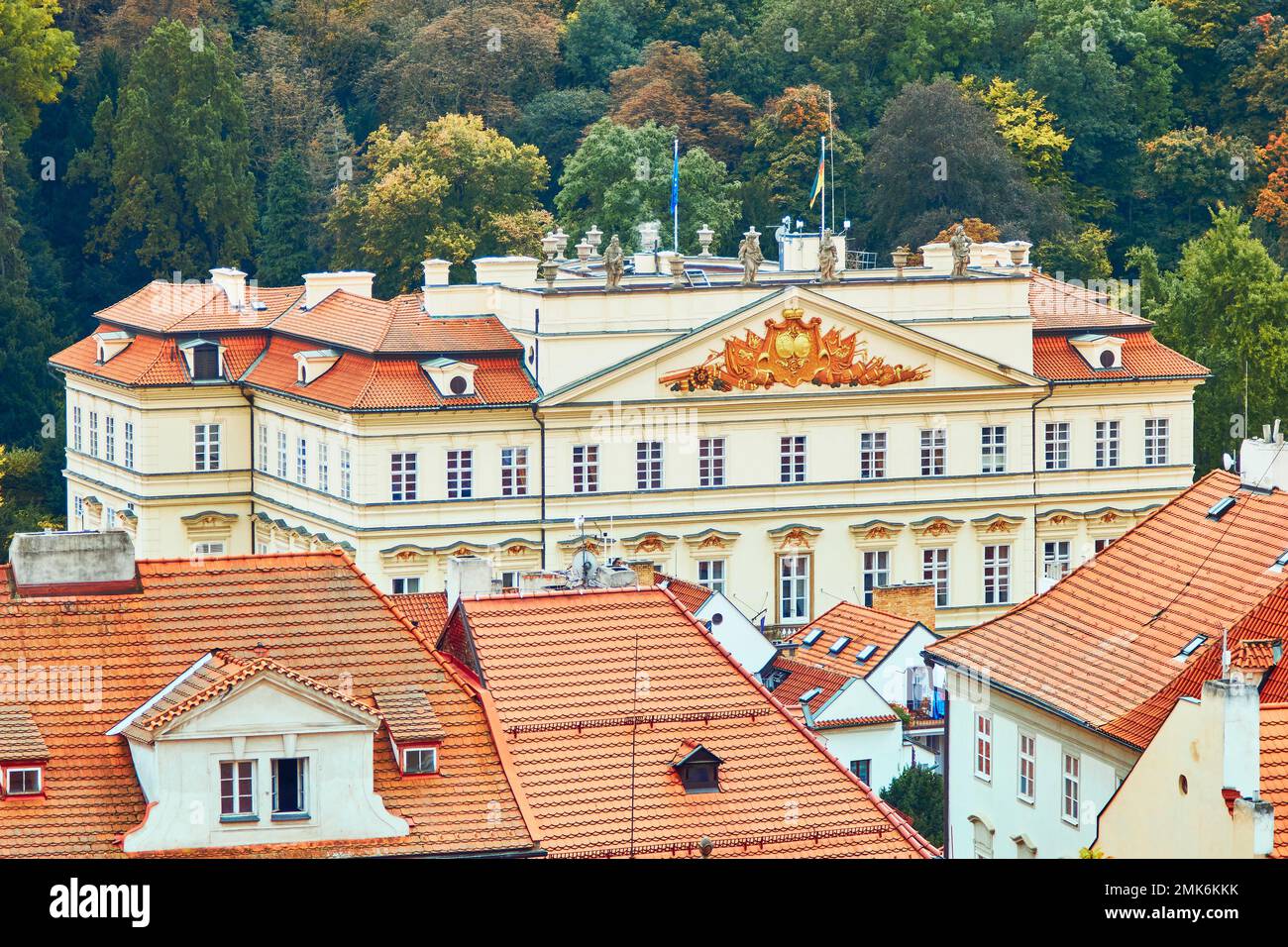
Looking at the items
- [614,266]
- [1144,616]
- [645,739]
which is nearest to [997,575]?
[614,266]

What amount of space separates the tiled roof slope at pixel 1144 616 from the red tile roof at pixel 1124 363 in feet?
135

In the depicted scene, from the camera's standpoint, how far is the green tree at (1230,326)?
91750 millimetres

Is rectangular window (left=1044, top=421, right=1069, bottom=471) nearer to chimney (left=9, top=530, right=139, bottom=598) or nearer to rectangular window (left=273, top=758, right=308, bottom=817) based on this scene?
chimney (left=9, top=530, right=139, bottom=598)

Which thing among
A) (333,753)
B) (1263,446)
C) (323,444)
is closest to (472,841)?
(333,753)

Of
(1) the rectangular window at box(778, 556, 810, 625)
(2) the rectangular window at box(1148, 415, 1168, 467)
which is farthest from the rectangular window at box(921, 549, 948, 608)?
(2) the rectangular window at box(1148, 415, 1168, 467)

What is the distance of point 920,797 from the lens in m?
46.7

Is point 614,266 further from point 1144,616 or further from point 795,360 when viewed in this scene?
point 1144,616

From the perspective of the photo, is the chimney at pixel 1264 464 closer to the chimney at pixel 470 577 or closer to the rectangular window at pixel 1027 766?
the rectangular window at pixel 1027 766

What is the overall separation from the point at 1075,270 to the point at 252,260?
3050 cm

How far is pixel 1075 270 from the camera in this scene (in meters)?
108

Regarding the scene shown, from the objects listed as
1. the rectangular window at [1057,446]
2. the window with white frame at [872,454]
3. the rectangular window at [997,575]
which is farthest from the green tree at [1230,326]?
the window with white frame at [872,454]

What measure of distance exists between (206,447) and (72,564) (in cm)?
5505

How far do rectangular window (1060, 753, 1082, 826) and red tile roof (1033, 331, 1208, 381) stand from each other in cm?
4571

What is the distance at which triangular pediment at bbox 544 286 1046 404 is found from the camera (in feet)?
253
